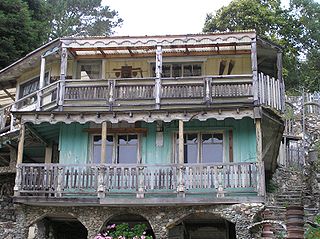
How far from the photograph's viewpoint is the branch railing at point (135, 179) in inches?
726

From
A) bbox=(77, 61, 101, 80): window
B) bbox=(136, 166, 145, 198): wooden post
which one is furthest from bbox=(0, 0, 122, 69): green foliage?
bbox=(136, 166, 145, 198): wooden post

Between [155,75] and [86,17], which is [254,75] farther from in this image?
[86,17]

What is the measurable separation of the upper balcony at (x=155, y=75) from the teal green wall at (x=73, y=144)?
30.9 inches

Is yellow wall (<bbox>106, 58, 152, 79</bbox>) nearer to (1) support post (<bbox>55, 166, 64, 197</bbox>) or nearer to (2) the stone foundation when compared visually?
(1) support post (<bbox>55, 166, 64, 197</bbox>)

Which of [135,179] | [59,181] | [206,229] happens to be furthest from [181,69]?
[59,181]

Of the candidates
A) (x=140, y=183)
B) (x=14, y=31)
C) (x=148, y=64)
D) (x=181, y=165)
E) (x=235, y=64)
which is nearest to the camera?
(x=181, y=165)

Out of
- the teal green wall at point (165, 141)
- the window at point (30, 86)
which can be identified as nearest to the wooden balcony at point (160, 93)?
the teal green wall at point (165, 141)

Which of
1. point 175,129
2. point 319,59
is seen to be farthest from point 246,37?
point 319,59

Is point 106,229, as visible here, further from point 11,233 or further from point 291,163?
point 291,163

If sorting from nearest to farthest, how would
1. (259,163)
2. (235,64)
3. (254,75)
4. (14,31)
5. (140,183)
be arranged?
1. (259,163)
2. (140,183)
3. (254,75)
4. (235,64)
5. (14,31)

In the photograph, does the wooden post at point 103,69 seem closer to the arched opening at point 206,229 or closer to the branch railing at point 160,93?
the branch railing at point 160,93

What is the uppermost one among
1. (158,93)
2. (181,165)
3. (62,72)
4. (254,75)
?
(62,72)

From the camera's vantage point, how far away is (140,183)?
61.4ft

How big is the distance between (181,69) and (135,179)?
578cm
